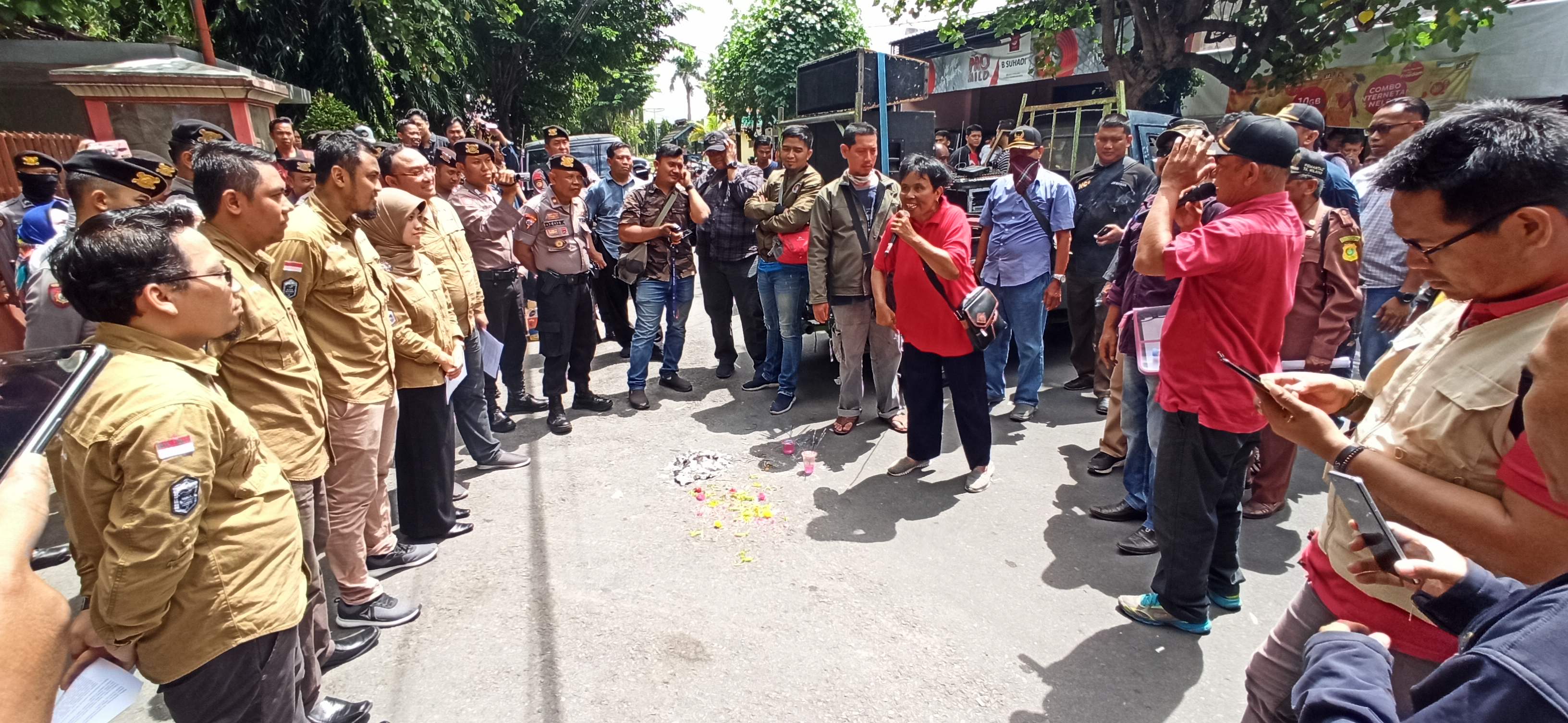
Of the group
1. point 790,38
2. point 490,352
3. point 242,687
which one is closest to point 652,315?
point 490,352

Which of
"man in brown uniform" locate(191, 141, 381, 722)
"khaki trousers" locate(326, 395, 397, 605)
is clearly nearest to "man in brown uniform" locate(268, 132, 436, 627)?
"khaki trousers" locate(326, 395, 397, 605)

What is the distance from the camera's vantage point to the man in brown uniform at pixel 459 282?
3607mm

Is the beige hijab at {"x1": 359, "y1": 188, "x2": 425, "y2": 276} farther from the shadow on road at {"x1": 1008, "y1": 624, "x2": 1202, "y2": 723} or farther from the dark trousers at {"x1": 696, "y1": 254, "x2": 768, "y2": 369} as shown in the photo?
the shadow on road at {"x1": 1008, "y1": 624, "x2": 1202, "y2": 723}

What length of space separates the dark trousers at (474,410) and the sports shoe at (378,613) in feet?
4.75

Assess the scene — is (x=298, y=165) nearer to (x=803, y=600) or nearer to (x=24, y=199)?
(x=24, y=199)

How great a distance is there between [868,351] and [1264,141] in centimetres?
360

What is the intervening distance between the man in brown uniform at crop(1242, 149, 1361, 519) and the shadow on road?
117cm

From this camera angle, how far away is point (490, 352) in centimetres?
430

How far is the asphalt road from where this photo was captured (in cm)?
258

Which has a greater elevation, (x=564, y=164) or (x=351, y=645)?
(x=564, y=164)

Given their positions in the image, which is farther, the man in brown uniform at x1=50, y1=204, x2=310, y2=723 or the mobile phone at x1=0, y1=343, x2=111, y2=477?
the man in brown uniform at x1=50, y1=204, x2=310, y2=723

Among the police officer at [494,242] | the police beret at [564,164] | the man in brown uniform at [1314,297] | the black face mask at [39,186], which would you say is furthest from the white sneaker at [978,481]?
the black face mask at [39,186]

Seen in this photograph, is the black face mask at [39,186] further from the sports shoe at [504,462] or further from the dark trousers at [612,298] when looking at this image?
the dark trousers at [612,298]

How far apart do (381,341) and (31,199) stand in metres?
3.32
